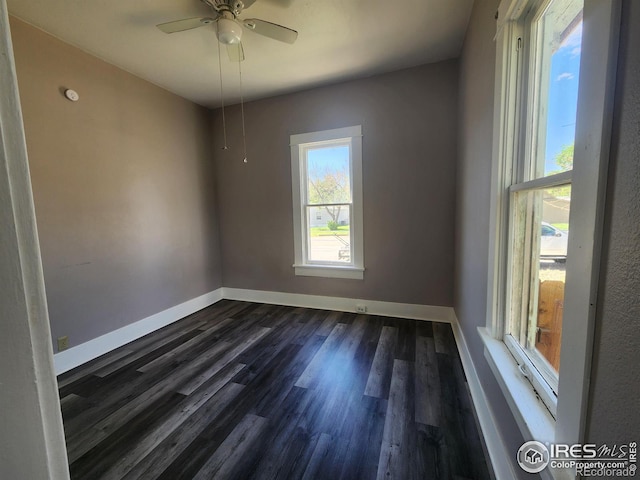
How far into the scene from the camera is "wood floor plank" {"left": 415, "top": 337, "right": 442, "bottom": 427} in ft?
5.34

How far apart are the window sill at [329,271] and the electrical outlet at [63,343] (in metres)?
2.27

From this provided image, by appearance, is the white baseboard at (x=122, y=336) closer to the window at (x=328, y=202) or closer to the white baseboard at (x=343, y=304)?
the white baseboard at (x=343, y=304)

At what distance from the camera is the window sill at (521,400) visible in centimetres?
88

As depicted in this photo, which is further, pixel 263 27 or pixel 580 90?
pixel 263 27

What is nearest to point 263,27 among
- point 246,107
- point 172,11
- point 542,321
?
point 172,11

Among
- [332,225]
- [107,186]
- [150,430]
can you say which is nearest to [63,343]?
[150,430]

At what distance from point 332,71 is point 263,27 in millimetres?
1141

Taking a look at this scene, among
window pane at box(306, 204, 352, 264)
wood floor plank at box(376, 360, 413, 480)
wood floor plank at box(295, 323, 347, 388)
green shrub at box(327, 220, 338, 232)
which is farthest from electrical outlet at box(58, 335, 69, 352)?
green shrub at box(327, 220, 338, 232)

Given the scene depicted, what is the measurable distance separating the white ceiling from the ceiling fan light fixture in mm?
279

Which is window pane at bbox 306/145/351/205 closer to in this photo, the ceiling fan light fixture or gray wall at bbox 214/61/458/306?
gray wall at bbox 214/61/458/306

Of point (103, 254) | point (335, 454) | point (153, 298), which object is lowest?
point (335, 454)

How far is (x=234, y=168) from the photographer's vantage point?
3.67m

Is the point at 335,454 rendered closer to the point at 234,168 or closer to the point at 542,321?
the point at 542,321

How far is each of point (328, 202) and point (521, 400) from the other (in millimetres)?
2672
